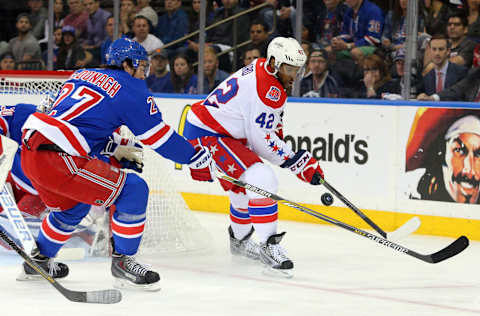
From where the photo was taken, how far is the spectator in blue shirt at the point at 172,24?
741cm

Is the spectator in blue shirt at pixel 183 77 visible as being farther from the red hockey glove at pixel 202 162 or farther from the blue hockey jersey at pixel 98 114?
the blue hockey jersey at pixel 98 114

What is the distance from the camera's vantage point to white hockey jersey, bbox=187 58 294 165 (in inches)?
172

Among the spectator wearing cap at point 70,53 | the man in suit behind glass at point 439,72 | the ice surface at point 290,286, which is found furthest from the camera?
the spectator wearing cap at point 70,53

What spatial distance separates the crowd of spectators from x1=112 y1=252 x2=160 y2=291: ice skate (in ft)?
8.82

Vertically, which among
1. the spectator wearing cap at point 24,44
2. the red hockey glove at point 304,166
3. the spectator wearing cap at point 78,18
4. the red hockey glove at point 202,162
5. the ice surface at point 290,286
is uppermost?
the spectator wearing cap at point 78,18

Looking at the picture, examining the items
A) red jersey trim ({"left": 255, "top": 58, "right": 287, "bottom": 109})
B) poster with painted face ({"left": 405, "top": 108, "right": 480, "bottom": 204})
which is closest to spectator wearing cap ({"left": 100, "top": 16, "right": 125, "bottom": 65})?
poster with painted face ({"left": 405, "top": 108, "right": 480, "bottom": 204})

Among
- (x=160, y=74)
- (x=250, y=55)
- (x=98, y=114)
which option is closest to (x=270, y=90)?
(x=98, y=114)

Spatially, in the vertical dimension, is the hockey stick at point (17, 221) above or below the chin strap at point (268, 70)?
below

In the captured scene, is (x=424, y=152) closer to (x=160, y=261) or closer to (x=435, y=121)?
(x=435, y=121)

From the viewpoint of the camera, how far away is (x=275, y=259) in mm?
4336

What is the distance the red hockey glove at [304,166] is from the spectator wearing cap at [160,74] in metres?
2.88

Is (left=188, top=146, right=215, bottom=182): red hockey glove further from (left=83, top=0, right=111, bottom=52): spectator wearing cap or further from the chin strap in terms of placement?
(left=83, top=0, right=111, bottom=52): spectator wearing cap

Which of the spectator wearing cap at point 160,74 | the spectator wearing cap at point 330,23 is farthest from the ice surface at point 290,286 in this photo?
the spectator wearing cap at point 160,74

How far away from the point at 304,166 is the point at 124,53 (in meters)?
1.19
